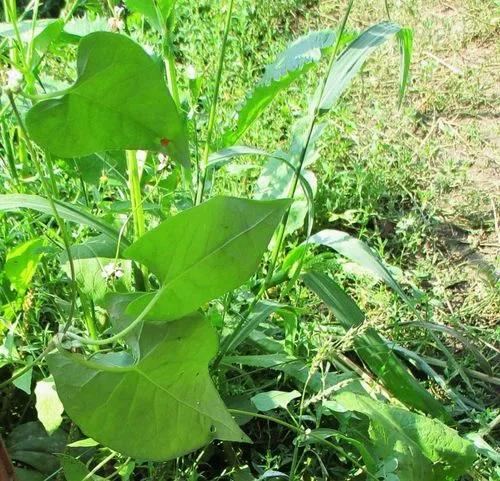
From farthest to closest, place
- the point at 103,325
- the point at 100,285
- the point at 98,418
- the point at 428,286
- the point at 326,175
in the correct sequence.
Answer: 1. the point at 326,175
2. the point at 428,286
3. the point at 103,325
4. the point at 100,285
5. the point at 98,418

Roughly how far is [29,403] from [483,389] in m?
0.85

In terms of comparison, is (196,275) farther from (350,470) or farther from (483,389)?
(483,389)

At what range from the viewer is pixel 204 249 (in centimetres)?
93

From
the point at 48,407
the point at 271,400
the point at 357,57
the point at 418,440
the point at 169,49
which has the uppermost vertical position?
the point at 169,49

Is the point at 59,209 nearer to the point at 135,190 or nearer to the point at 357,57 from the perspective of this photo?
the point at 135,190

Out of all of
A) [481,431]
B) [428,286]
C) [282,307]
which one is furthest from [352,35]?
[481,431]

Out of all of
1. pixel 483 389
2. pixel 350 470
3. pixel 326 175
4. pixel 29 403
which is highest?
pixel 29 403

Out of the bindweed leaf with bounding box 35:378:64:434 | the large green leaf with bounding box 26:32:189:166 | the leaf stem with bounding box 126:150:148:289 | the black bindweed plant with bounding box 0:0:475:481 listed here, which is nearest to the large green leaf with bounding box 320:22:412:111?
the black bindweed plant with bounding box 0:0:475:481

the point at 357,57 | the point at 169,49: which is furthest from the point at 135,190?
the point at 357,57

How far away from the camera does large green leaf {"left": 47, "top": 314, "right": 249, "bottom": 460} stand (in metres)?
0.93

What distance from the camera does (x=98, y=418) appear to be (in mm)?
934

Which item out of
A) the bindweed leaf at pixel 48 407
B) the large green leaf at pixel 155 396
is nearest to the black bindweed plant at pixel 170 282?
the large green leaf at pixel 155 396

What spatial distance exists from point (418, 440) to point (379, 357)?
209mm

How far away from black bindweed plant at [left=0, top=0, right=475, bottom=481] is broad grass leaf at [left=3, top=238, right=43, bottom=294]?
6cm
